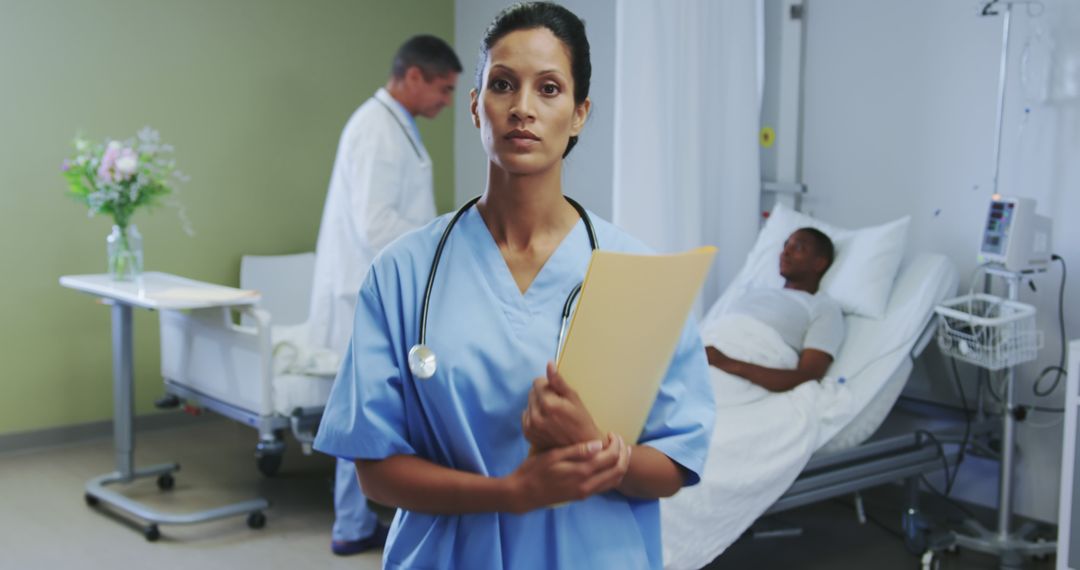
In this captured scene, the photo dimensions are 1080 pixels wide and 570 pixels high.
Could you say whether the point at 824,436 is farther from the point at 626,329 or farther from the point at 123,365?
the point at 123,365

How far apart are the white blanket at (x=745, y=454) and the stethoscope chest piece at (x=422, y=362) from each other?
62.3 inches

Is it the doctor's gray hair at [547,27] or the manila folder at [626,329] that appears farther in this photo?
the doctor's gray hair at [547,27]

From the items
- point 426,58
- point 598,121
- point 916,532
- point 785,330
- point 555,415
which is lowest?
point 916,532

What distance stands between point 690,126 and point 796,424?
1169 millimetres

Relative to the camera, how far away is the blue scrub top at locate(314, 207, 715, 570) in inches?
39.8

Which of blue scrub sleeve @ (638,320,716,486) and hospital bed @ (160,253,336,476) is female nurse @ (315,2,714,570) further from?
hospital bed @ (160,253,336,476)

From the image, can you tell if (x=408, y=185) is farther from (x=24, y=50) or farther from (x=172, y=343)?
(x=24, y=50)

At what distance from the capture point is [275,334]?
374cm

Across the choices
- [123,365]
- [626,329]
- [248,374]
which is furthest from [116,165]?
[626,329]

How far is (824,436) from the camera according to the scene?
2.97 m

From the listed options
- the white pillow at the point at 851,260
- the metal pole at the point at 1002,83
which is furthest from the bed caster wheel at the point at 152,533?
the metal pole at the point at 1002,83

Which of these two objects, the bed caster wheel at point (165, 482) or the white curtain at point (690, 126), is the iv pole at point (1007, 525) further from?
the bed caster wheel at point (165, 482)

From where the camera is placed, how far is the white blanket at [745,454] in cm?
255

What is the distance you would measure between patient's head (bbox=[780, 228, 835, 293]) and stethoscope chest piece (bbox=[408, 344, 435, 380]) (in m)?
2.64
